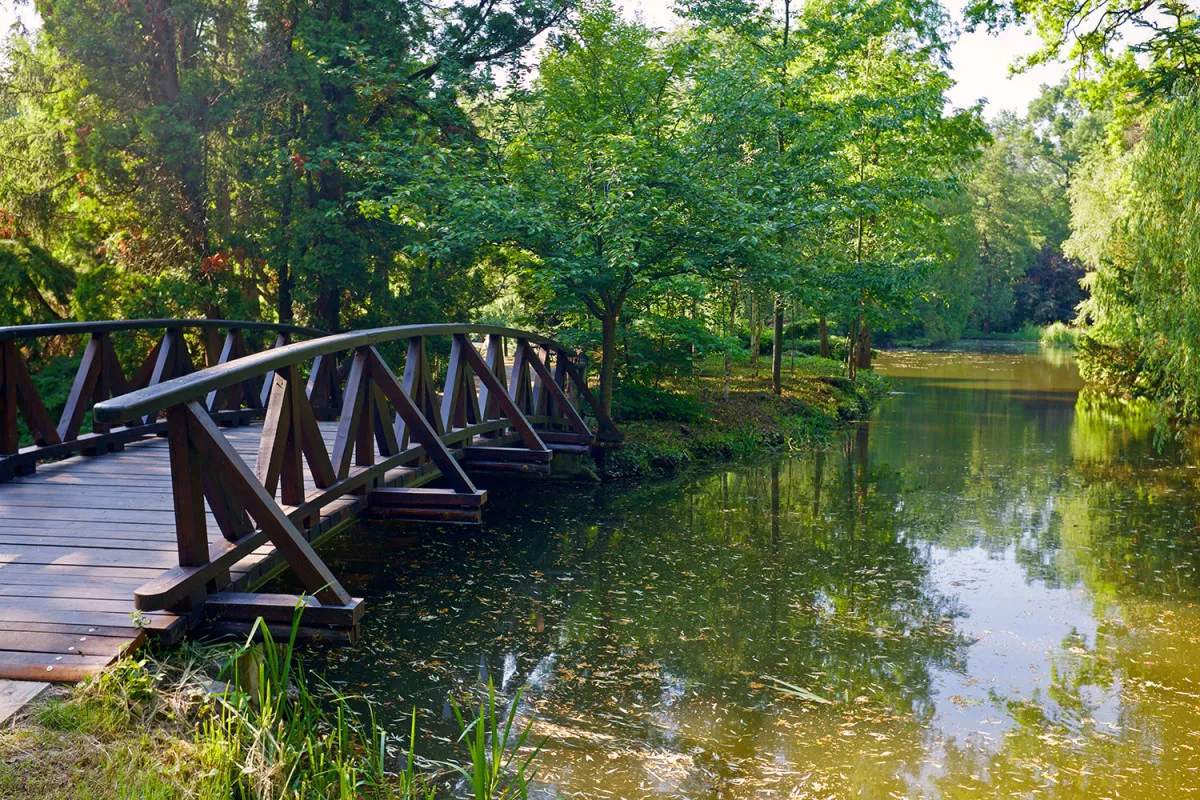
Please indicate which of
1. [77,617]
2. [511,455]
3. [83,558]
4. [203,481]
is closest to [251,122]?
[511,455]

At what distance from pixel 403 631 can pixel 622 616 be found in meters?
1.55

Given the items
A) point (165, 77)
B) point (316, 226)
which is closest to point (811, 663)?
point (316, 226)

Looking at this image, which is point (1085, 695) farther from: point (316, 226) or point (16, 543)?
point (316, 226)

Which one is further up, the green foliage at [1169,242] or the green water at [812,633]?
the green foliage at [1169,242]

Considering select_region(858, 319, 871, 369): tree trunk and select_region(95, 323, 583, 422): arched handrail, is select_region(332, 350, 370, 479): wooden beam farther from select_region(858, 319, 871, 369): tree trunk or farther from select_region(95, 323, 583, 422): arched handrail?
select_region(858, 319, 871, 369): tree trunk

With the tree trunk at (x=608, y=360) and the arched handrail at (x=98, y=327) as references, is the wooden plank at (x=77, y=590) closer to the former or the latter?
the arched handrail at (x=98, y=327)

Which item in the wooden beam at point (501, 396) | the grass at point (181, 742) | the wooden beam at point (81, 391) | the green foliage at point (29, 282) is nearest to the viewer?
the grass at point (181, 742)

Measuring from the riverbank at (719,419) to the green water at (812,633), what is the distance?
117 centimetres

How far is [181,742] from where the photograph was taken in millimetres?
3555

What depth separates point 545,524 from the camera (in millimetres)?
10188

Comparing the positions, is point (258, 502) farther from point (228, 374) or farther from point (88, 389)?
point (88, 389)

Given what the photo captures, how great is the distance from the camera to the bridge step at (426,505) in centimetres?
698

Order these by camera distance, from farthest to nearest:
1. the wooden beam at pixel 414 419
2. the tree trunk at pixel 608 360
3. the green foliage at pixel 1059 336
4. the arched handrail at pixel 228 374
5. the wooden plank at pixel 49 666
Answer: the green foliage at pixel 1059 336
the tree trunk at pixel 608 360
the wooden beam at pixel 414 419
the arched handrail at pixel 228 374
the wooden plank at pixel 49 666

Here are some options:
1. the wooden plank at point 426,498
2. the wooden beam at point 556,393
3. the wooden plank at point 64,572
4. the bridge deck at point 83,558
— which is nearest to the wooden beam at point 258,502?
the bridge deck at point 83,558
